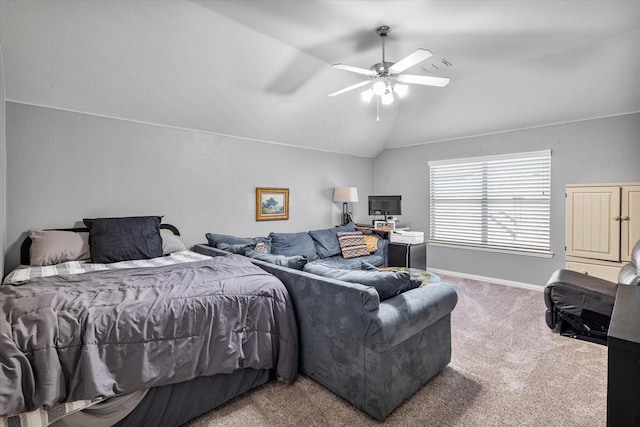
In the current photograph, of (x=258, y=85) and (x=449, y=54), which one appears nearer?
(x=449, y=54)

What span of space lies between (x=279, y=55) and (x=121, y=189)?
7.32 feet

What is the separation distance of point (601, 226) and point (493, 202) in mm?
1503

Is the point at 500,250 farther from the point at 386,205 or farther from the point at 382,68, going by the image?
the point at 382,68

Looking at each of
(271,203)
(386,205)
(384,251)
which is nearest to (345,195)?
(386,205)

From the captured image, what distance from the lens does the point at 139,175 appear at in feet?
11.5

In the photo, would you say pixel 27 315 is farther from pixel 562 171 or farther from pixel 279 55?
pixel 562 171

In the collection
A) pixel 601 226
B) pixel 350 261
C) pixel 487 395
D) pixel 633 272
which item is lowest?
pixel 487 395

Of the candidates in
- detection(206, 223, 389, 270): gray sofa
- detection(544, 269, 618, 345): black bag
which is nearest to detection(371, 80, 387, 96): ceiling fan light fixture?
detection(206, 223, 389, 270): gray sofa

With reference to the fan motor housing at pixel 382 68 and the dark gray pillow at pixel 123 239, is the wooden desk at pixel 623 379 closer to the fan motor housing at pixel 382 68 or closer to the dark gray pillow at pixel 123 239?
the fan motor housing at pixel 382 68

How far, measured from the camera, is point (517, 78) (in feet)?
12.5

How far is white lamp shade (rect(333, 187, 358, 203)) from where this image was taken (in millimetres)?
5278

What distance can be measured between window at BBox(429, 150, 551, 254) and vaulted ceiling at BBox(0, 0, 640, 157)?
65 centimetres

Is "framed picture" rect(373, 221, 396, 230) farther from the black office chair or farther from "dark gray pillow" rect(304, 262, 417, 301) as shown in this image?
"dark gray pillow" rect(304, 262, 417, 301)

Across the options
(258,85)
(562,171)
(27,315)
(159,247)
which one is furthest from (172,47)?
(562,171)
